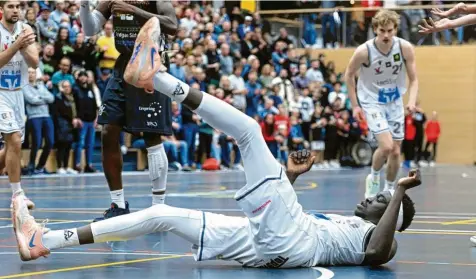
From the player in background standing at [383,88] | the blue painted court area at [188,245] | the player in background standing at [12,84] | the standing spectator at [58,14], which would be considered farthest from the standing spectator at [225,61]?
the player in background standing at [12,84]

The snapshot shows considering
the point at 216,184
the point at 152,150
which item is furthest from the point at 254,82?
the point at 152,150

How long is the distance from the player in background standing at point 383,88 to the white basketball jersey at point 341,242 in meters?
5.81

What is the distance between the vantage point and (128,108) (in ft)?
35.2

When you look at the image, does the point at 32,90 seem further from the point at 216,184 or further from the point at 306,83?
the point at 306,83

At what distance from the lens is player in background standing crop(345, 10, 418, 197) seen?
13508 millimetres

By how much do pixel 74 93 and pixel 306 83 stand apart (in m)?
11.4

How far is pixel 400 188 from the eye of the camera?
24.7 ft

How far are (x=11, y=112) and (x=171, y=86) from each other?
14.9 ft

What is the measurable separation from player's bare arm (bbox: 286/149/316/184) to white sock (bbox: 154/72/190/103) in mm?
1078

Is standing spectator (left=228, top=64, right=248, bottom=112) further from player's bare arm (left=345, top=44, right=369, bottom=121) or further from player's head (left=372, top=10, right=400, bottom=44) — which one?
player's head (left=372, top=10, right=400, bottom=44)

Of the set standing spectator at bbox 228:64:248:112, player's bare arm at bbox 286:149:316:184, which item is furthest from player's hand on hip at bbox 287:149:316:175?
standing spectator at bbox 228:64:248:112

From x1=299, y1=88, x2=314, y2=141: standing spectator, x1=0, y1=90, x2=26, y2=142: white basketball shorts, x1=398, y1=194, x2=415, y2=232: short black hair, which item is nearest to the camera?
x1=398, y1=194, x2=415, y2=232: short black hair

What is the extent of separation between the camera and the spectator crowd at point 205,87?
2317cm

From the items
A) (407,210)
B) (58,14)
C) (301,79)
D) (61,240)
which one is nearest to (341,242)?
(407,210)
